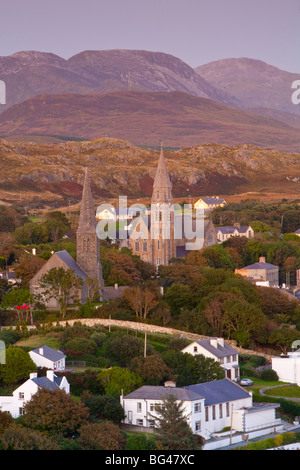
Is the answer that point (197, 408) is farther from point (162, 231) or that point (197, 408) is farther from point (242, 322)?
point (162, 231)

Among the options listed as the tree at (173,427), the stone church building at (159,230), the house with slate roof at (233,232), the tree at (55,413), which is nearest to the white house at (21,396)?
the tree at (55,413)

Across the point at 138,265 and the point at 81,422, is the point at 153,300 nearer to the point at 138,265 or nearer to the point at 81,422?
the point at 138,265

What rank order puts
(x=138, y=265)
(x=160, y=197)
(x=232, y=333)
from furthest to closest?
(x=160, y=197) < (x=138, y=265) < (x=232, y=333)

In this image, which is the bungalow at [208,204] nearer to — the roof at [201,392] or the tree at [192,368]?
the tree at [192,368]

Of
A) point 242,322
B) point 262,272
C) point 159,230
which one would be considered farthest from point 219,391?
point 159,230
